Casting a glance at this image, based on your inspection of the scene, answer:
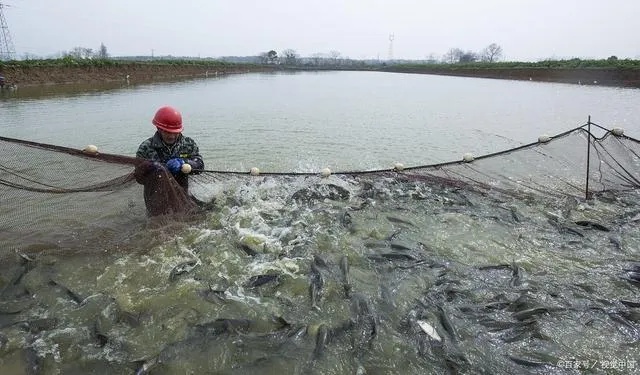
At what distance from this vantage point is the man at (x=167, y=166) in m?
5.80

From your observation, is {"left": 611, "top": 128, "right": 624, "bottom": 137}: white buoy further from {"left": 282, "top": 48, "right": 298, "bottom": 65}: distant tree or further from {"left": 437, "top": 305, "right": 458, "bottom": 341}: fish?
{"left": 282, "top": 48, "right": 298, "bottom": 65}: distant tree

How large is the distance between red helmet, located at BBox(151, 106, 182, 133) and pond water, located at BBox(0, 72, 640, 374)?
3.21 ft

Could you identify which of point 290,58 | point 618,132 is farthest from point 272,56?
point 618,132

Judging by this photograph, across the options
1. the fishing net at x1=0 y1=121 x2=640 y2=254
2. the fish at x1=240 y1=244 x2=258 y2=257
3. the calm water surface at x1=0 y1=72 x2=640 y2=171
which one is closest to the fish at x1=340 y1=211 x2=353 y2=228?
the fishing net at x1=0 y1=121 x2=640 y2=254

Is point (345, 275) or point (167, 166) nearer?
point (345, 275)

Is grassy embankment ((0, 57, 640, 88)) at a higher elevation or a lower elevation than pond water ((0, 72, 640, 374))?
higher

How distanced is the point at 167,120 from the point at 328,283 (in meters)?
3.23

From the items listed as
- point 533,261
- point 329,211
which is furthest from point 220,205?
point 533,261

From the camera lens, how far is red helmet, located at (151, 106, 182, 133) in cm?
581

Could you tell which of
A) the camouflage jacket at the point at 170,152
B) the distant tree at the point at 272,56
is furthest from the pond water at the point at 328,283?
the distant tree at the point at 272,56

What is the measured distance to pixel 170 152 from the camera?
6254 mm

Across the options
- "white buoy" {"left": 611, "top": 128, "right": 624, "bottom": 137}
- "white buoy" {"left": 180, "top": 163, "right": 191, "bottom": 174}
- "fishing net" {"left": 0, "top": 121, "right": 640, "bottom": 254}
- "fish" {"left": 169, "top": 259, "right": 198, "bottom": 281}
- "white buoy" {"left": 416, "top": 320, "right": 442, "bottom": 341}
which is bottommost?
"white buoy" {"left": 416, "top": 320, "right": 442, "bottom": 341}

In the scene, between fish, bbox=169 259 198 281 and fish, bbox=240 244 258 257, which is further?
fish, bbox=240 244 258 257

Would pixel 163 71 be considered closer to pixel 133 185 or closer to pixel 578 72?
pixel 578 72
